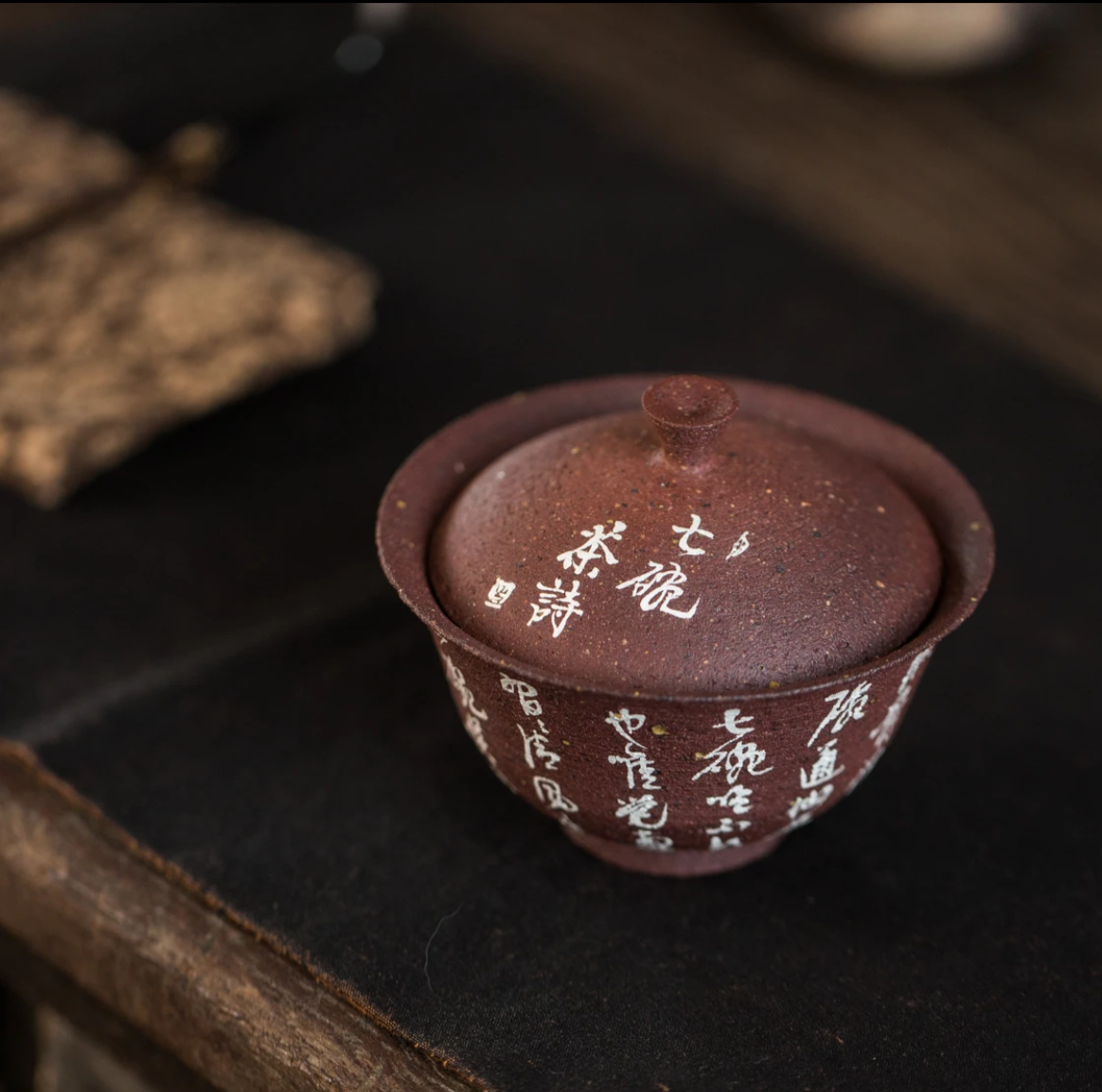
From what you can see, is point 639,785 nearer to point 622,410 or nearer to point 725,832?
point 725,832

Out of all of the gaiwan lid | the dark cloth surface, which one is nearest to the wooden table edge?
the dark cloth surface

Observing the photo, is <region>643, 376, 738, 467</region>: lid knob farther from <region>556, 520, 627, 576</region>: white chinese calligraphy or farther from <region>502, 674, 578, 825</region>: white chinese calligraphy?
<region>502, 674, 578, 825</region>: white chinese calligraphy

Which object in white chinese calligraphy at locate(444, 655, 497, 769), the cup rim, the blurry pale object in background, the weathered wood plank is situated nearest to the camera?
the cup rim

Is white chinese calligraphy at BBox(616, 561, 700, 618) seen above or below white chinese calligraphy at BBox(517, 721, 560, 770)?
above

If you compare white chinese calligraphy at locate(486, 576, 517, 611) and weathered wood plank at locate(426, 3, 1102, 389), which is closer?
white chinese calligraphy at locate(486, 576, 517, 611)

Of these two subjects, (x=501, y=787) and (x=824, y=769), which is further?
(x=501, y=787)

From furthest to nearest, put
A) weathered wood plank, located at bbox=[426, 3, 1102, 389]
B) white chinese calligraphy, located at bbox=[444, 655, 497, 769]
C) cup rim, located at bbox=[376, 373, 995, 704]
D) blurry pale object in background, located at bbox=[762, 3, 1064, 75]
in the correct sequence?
blurry pale object in background, located at bbox=[762, 3, 1064, 75] < weathered wood plank, located at bbox=[426, 3, 1102, 389] < white chinese calligraphy, located at bbox=[444, 655, 497, 769] < cup rim, located at bbox=[376, 373, 995, 704]

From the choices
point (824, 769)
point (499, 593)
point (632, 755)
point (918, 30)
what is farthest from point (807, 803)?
point (918, 30)
